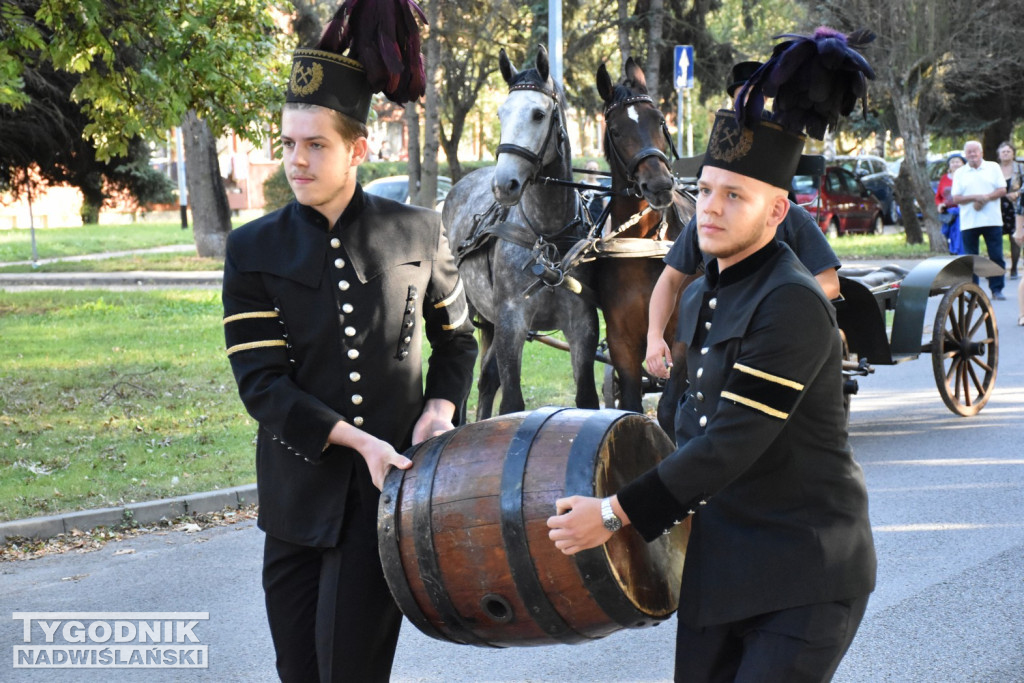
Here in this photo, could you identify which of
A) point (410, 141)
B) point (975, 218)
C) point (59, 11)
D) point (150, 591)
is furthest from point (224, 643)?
point (410, 141)

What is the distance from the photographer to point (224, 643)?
17.2 ft

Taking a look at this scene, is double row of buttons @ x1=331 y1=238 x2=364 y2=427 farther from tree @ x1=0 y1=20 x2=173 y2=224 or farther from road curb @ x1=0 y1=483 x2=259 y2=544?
A: tree @ x1=0 y1=20 x2=173 y2=224

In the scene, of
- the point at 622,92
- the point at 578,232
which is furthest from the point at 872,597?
the point at 622,92

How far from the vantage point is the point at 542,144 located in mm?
6578

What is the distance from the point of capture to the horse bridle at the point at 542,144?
646 cm

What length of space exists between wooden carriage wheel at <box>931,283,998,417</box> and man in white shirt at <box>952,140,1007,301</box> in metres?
5.99

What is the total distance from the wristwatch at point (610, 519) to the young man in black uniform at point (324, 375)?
1.85 ft

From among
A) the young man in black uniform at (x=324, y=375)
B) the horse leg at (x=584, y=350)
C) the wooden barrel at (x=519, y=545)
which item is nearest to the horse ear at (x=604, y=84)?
the horse leg at (x=584, y=350)

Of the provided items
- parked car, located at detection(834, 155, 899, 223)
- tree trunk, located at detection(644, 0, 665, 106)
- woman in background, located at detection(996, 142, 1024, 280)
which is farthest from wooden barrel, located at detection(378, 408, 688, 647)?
parked car, located at detection(834, 155, 899, 223)

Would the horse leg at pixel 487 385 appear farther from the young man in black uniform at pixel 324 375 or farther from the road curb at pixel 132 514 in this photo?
the young man in black uniform at pixel 324 375

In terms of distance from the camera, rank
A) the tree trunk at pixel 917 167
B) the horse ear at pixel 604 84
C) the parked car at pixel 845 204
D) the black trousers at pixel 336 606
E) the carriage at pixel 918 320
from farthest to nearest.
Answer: the parked car at pixel 845 204 < the tree trunk at pixel 917 167 < the carriage at pixel 918 320 < the horse ear at pixel 604 84 < the black trousers at pixel 336 606

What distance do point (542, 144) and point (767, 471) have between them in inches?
163

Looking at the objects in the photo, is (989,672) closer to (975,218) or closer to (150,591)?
(150,591)

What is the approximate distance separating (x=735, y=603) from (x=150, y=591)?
3.98m
